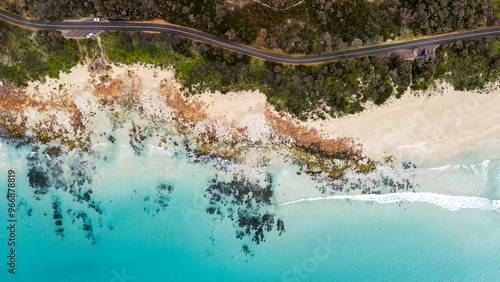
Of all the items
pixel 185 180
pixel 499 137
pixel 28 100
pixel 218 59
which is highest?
pixel 28 100

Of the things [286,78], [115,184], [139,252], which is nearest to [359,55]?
[286,78]

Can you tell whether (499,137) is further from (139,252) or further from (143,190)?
(139,252)

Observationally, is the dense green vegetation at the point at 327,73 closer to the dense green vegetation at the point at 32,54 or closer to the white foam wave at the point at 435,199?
the dense green vegetation at the point at 32,54

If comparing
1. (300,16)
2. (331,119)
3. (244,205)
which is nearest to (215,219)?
(244,205)

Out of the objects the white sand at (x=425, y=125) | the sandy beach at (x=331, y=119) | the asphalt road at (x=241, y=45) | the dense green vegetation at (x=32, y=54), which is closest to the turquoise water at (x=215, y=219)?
the white sand at (x=425, y=125)

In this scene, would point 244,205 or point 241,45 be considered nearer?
point 241,45

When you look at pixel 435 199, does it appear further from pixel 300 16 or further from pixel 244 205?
pixel 300 16

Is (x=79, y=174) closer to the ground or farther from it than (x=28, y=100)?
closer to the ground
